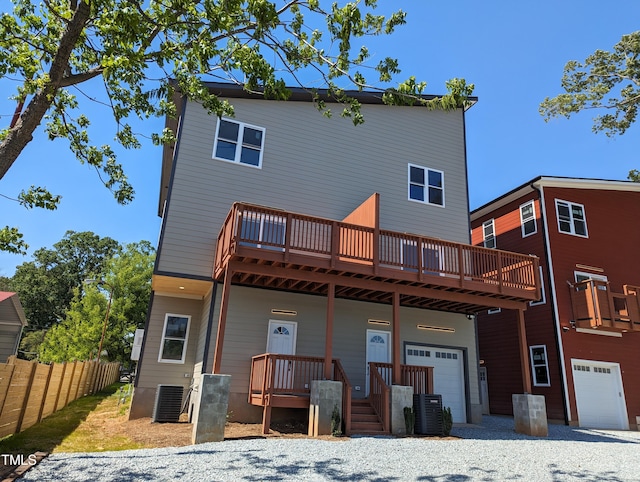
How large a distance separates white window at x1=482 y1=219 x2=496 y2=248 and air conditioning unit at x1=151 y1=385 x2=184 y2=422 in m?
14.7

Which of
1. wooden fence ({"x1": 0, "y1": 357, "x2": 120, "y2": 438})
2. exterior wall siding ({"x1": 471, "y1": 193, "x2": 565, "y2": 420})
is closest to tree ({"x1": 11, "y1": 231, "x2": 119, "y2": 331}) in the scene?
wooden fence ({"x1": 0, "y1": 357, "x2": 120, "y2": 438})

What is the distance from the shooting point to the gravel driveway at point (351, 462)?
18.8 ft

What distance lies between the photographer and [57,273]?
168 ft

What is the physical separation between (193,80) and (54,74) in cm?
212

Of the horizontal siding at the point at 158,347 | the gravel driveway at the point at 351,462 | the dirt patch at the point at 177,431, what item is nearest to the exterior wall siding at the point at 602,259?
the gravel driveway at the point at 351,462

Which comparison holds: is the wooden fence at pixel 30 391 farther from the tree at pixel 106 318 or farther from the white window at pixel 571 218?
the white window at pixel 571 218

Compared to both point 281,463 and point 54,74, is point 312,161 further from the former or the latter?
point 281,463

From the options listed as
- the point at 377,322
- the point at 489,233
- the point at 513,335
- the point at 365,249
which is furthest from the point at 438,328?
the point at 489,233

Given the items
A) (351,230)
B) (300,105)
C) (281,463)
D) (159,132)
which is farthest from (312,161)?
(281,463)

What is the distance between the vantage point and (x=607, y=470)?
6949mm

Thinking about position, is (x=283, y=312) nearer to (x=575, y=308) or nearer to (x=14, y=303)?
(x=575, y=308)

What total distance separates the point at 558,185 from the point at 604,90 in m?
4.88

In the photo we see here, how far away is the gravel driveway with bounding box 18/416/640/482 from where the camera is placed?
5.72m

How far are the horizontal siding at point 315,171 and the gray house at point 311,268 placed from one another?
41mm
